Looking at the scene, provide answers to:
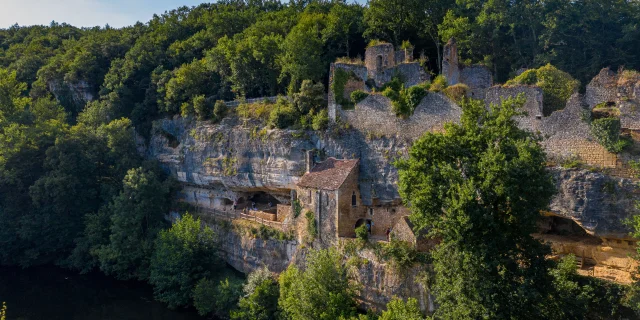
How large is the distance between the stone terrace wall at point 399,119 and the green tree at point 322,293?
27.4ft

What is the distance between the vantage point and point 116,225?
120 ft

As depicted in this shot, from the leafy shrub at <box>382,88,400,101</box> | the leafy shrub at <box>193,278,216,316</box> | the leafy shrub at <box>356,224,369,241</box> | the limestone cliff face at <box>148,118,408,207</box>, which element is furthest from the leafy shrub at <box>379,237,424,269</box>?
the leafy shrub at <box>193,278,216,316</box>

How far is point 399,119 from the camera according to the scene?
2853 cm

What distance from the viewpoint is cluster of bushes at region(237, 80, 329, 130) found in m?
32.0

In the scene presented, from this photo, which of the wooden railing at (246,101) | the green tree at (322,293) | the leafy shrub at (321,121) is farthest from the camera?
the wooden railing at (246,101)

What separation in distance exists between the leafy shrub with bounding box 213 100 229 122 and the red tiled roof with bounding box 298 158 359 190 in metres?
11.9

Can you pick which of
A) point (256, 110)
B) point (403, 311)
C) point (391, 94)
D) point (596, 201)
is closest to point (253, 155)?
point (256, 110)

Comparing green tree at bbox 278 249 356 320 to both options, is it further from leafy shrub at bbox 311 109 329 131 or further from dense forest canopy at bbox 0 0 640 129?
dense forest canopy at bbox 0 0 640 129

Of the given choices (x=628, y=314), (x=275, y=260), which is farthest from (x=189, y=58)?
(x=628, y=314)

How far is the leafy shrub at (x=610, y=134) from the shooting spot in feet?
69.4

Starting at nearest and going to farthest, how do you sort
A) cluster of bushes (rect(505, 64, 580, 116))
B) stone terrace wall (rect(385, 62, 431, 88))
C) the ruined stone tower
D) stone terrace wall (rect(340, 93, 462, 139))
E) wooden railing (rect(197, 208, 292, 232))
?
cluster of bushes (rect(505, 64, 580, 116)), stone terrace wall (rect(340, 93, 462, 139)), the ruined stone tower, stone terrace wall (rect(385, 62, 431, 88)), wooden railing (rect(197, 208, 292, 232))

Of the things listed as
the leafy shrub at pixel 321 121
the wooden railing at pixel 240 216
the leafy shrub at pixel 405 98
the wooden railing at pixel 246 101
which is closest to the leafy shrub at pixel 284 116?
the leafy shrub at pixel 321 121

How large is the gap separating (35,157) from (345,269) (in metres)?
31.2

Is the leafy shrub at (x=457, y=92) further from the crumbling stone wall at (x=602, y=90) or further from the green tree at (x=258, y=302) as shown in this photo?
the green tree at (x=258, y=302)
